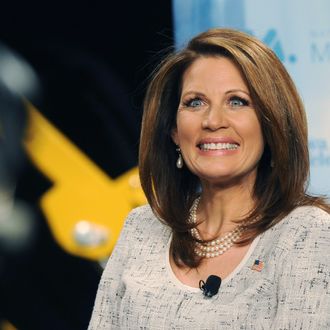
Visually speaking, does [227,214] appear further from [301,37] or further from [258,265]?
[301,37]

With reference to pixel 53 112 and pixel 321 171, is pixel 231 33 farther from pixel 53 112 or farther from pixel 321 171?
pixel 53 112

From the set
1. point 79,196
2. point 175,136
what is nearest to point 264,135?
point 175,136

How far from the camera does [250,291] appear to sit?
2070 mm

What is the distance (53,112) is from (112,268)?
5.67ft

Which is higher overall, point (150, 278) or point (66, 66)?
point (66, 66)

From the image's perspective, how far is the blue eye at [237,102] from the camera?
7.23 feet

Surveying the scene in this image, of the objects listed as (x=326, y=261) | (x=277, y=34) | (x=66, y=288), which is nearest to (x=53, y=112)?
(x=66, y=288)

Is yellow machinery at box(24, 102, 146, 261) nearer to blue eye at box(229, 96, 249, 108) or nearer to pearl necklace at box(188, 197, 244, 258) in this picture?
pearl necklace at box(188, 197, 244, 258)

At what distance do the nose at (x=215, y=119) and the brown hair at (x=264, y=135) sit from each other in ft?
0.29

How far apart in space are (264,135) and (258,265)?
0.33 meters

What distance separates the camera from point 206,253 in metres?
2.29

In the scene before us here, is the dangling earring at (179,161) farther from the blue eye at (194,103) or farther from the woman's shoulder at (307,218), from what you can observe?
the woman's shoulder at (307,218)

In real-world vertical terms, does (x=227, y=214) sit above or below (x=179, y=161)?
below

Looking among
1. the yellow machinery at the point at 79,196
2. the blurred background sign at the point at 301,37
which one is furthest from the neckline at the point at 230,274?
the yellow machinery at the point at 79,196
